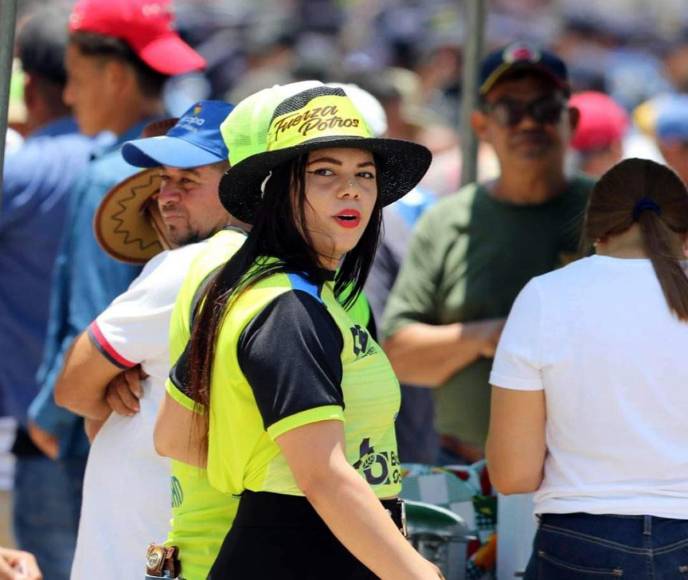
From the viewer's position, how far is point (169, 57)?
179 inches

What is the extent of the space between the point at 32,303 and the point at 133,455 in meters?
1.71

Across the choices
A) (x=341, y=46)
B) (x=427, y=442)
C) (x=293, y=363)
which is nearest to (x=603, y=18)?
(x=341, y=46)

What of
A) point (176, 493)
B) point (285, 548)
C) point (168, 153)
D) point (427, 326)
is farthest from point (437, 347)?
point (285, 548)

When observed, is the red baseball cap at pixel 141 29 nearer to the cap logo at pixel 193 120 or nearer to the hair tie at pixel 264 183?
the cap logo at pixel 193 120

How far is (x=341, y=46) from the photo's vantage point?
584 inches

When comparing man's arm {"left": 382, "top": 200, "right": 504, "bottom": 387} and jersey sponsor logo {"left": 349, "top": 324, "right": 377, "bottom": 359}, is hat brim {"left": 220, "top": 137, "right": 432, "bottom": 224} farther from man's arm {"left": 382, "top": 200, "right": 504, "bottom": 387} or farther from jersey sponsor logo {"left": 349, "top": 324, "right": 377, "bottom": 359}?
man's arm {"left": 382, "top": 200, "right": 504, "bottom": 387}

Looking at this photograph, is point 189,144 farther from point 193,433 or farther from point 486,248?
point 486,248

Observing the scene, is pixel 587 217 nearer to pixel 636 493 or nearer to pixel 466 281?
pixel 636 493

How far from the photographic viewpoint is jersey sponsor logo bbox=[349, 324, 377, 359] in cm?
266

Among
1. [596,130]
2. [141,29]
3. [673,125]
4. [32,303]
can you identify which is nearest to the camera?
[141,29]

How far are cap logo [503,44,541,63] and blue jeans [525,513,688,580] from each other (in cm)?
181

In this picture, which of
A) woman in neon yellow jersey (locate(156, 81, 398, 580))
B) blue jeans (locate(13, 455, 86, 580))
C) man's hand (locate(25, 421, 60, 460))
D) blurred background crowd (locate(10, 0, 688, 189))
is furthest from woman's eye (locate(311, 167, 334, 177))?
blurred background crowd (locate(10, 0, 688, 189))

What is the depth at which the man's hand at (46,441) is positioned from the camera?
4.25m

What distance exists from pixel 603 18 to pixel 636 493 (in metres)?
13.3
